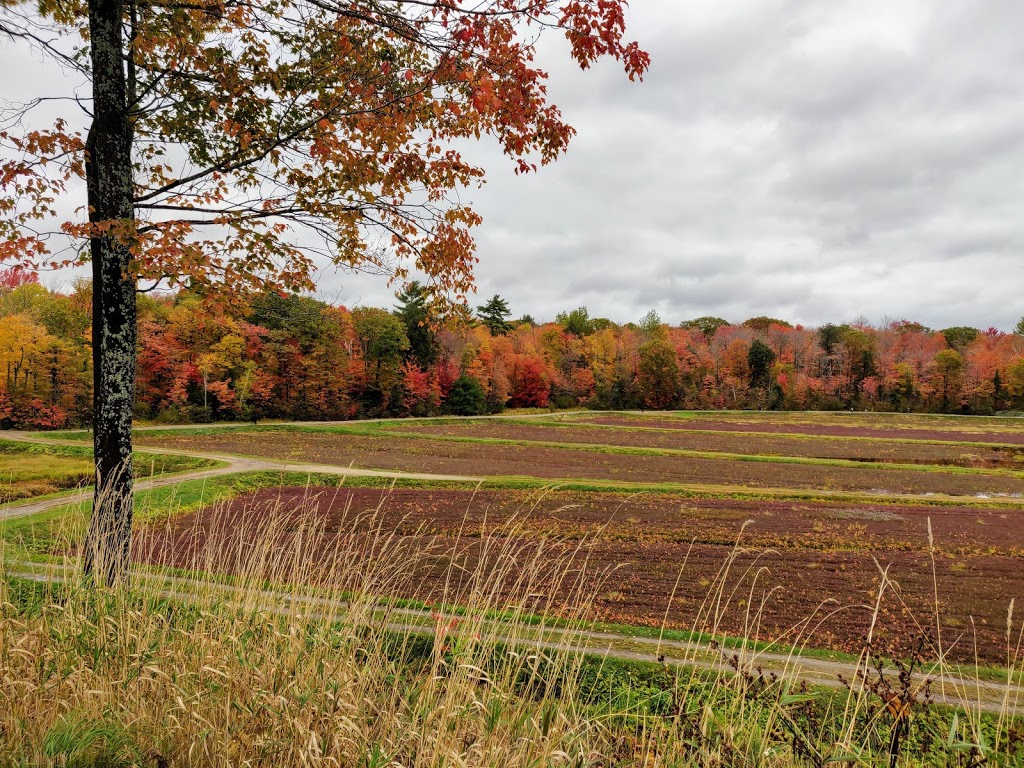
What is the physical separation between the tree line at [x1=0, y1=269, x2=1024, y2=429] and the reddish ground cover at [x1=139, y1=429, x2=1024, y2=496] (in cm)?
734

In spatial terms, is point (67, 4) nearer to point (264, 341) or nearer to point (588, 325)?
point (264, 341)

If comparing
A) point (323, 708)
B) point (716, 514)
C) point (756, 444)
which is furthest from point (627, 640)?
point (756, 444)

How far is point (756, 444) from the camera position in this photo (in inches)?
1641

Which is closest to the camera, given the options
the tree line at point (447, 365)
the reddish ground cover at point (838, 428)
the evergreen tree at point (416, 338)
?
the tree line at point (447, 365)

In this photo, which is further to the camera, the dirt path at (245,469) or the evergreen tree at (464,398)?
the evergreen tree at (464,398)

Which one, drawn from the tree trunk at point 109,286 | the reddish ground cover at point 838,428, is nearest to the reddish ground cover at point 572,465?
the reddish ground cover at point 838,428

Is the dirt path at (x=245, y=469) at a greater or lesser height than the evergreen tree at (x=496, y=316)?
lesser

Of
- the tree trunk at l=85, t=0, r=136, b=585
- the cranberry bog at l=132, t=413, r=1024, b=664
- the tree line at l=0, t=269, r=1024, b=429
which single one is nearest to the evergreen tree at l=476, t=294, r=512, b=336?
the tree line at l=0, t=269, r=1024, b=429

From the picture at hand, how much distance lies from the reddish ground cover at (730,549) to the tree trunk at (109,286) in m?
1.13

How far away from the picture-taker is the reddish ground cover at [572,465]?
90.5 feet

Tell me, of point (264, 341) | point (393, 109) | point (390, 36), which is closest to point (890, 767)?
point (393, 109)

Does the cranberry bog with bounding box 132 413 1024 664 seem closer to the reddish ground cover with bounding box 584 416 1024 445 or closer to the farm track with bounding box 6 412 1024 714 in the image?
the farm track with bounding box 6 412 1024 714

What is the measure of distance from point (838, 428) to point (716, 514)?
44565 mm

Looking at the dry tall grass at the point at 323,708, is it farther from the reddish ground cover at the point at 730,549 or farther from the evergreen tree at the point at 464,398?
the evergreen tree at the point at 464,398
